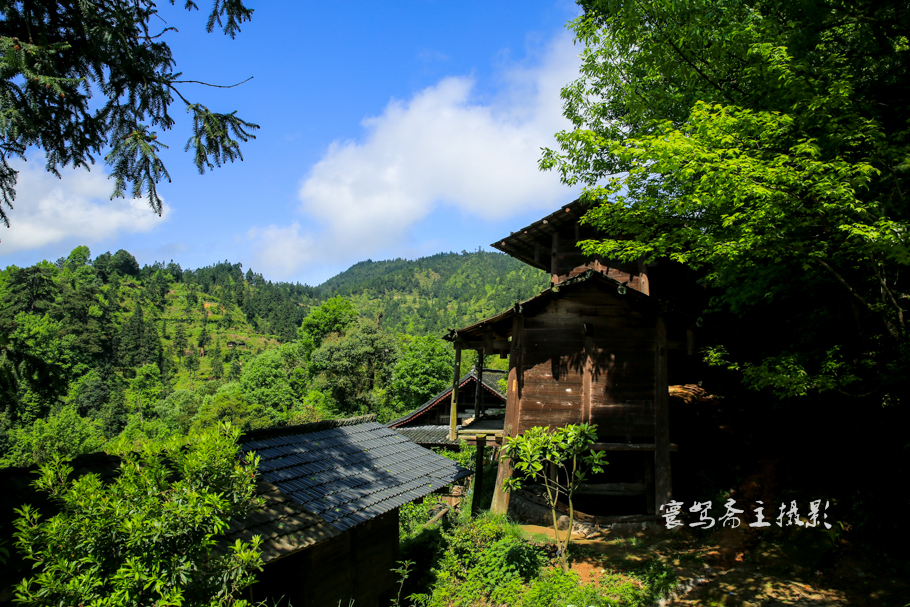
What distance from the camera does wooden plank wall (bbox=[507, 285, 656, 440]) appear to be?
1126 centimetres

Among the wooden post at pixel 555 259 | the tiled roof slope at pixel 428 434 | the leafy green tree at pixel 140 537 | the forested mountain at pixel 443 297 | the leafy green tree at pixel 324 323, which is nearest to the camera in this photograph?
the leafy green tree at pixel 140 537

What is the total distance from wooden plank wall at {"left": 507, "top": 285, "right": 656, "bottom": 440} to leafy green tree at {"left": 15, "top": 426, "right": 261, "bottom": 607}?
8.36 meters

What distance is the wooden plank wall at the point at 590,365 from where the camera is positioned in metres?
11.3

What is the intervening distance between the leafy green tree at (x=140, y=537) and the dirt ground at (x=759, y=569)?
655 cm

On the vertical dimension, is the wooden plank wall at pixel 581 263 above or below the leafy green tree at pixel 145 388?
above

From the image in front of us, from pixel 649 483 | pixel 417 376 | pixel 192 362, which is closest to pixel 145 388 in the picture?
pixel 192 362

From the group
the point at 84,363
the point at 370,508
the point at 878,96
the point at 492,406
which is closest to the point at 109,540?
the point at 370,508

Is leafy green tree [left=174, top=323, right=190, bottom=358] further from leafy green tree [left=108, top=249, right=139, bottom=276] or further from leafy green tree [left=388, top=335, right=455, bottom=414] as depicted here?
leafy green tree [left=388, top=335, right=455, bottom=414]

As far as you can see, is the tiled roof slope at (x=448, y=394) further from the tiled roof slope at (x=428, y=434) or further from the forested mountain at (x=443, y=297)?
the forested mountain at (x=443, y=297)

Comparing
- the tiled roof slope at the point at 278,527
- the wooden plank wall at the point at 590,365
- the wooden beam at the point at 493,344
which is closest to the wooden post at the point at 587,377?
the wooden plank wall at the point at 590,365

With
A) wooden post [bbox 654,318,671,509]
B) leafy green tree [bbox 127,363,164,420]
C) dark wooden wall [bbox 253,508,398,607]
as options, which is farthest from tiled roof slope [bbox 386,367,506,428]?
leafy green tree [bbox 127,363,164,420]

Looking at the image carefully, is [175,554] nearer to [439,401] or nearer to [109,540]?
[109,540]

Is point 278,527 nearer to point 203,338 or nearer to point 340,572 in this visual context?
point 340,572

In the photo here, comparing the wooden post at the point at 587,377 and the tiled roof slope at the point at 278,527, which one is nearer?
the tiled roof slope at the point at 278,527
